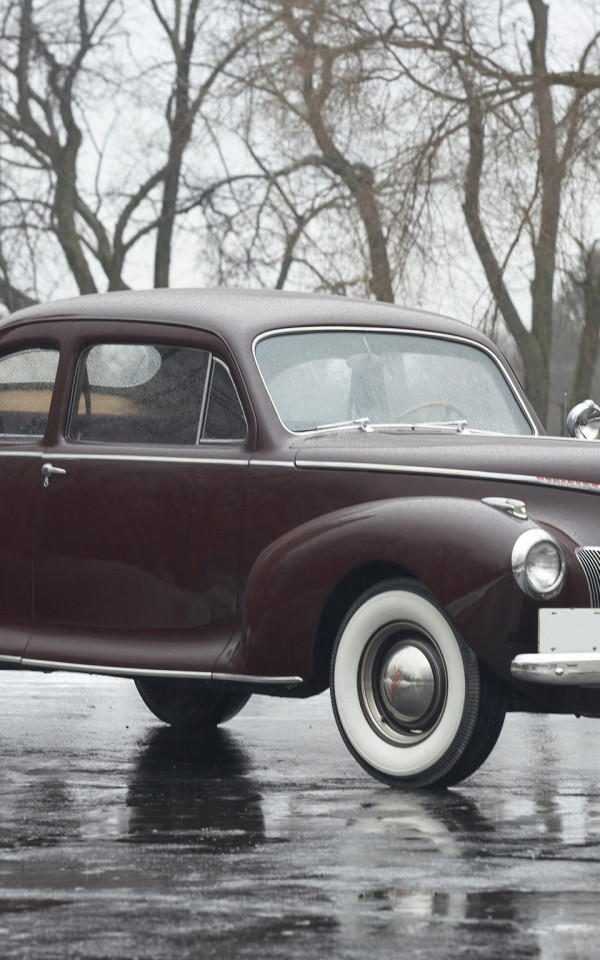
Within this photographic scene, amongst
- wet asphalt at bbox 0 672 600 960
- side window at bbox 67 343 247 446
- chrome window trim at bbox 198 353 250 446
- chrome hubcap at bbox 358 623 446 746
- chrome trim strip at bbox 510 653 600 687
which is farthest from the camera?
side window at bbox 67 343 247 446

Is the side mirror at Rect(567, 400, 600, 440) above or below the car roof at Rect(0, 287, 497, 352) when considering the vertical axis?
below

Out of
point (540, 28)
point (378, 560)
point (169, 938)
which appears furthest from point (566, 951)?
point (540, 28)

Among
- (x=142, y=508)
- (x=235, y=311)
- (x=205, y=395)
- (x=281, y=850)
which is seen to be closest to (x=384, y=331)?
(x=235, y=311)

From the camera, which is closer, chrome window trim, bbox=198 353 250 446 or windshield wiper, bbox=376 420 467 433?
chrome window trim, bbox=198 353 250 446

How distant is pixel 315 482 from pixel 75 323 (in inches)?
59.6

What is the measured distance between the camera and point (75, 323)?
331 inches

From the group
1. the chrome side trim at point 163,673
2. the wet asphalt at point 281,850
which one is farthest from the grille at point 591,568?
the chrome side trim at point 163,673

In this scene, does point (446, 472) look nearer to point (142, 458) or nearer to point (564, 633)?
point (564, 633)

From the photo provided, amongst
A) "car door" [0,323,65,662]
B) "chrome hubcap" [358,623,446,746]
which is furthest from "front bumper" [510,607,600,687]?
"car door" [0,323,65,662]

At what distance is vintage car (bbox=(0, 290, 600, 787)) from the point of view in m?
6.92

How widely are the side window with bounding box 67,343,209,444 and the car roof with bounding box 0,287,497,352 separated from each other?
0.14 meters

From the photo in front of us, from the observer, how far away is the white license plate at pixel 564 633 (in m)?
6.77

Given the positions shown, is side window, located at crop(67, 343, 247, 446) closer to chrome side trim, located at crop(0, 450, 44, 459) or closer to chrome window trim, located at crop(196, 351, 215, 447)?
chrome window trim, located at crop(196, 351, 215, 447)

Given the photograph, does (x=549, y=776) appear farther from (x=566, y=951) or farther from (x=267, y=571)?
(x=566, y=951)
